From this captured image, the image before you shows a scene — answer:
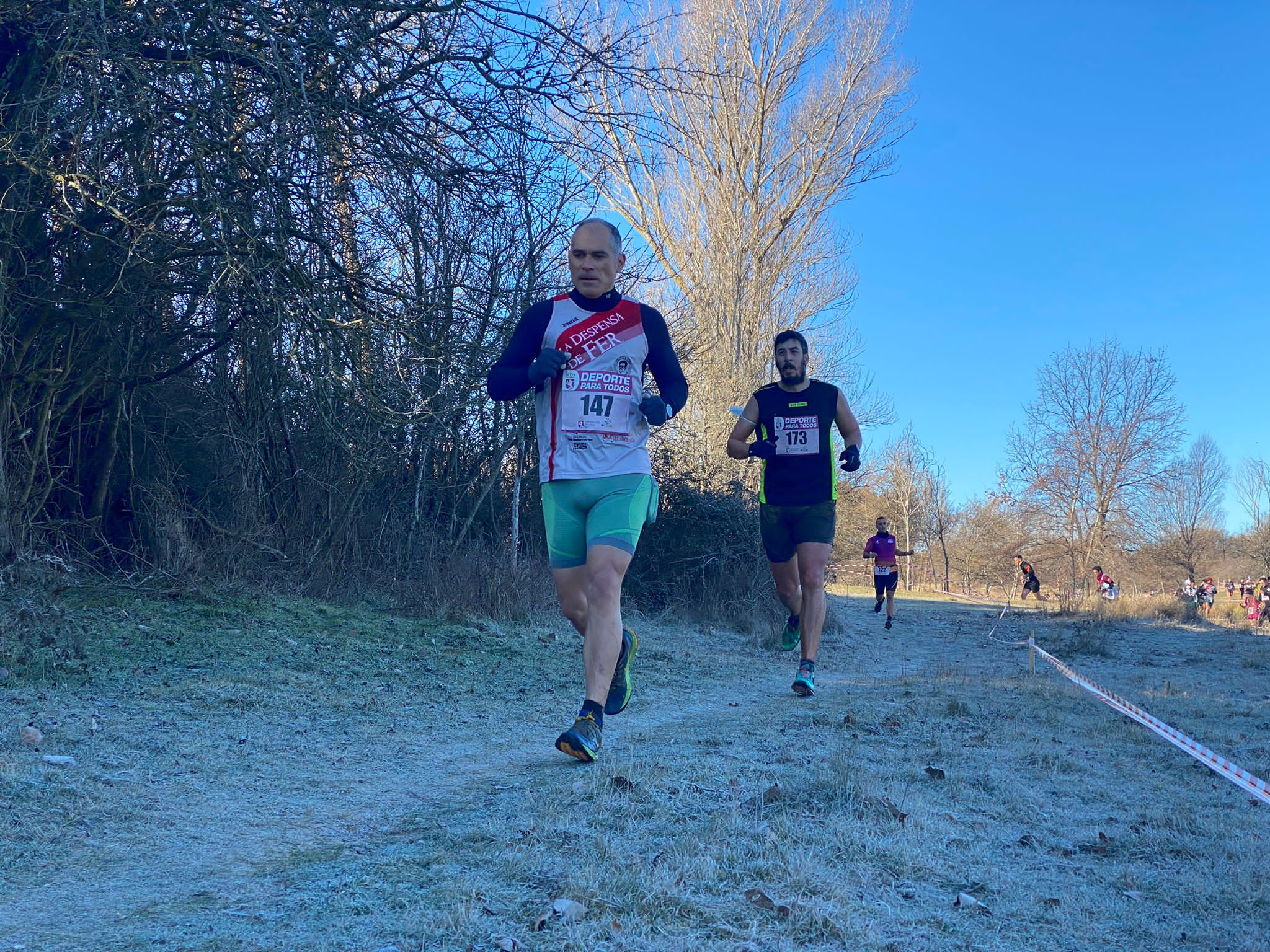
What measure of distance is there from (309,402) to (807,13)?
13.8 metres

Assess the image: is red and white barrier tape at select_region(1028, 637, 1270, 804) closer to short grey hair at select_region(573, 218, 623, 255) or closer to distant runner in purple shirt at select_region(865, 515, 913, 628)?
short grey hair at select_region(573, 218, 623, 255)

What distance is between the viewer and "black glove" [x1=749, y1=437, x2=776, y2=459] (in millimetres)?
6039

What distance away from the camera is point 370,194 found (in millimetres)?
6035

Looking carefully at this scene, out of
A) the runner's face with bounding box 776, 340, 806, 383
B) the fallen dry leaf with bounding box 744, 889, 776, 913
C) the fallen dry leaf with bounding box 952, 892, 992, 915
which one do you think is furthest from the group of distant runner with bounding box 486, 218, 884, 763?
the runner's face with bounding box 776, 340, 806, 383

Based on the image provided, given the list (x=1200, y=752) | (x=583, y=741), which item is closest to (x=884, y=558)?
(x=1200, y=752)

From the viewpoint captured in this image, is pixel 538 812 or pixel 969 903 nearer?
pixel 969 903

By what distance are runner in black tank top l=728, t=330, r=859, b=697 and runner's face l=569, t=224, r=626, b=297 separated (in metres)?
2.25

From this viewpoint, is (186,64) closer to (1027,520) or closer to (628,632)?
(628,632)

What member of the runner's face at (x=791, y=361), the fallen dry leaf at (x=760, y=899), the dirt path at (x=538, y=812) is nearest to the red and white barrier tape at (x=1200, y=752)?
the dirt path at (x=538, y=812)

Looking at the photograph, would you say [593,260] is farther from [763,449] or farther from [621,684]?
[763,449]

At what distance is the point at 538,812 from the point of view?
2.89 m

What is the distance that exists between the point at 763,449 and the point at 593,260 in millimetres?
2495

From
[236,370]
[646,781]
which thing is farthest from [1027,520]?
[646,781]

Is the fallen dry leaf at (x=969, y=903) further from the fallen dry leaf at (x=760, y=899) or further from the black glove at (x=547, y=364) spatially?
the black glove at (x=547, y=364)
